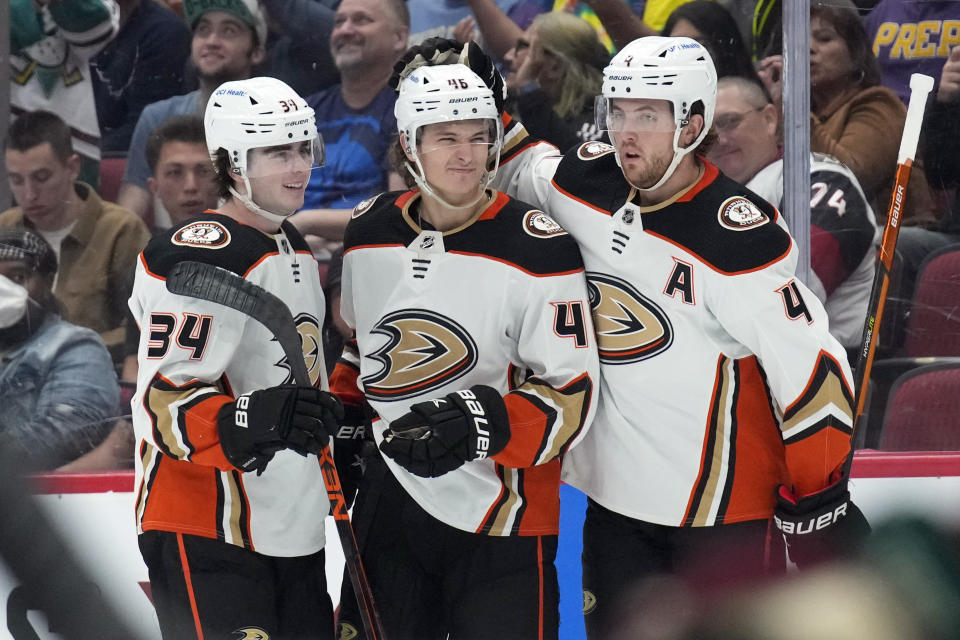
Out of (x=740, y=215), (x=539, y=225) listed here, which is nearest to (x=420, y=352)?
(x=539, y=225)

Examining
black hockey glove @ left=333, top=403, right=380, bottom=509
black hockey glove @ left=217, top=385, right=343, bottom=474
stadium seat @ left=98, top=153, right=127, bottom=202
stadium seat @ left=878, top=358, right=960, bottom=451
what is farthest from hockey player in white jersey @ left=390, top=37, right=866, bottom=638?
stadium seat @ left=98, top=153, right=127, bottom=202

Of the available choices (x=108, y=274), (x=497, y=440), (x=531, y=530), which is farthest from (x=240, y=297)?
(x=108, y=274)

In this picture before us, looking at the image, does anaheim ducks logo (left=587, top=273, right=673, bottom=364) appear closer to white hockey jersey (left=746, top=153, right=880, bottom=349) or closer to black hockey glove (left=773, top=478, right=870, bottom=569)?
black hockey glove (left=773, top=478, right=870, bottom=569)

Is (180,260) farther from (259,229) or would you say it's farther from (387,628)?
(387,628)

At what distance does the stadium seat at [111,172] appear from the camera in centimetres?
315

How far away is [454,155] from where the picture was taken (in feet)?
6.25

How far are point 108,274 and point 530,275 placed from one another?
5.46 ft

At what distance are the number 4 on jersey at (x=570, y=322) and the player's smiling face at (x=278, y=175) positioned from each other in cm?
47

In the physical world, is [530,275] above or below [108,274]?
above

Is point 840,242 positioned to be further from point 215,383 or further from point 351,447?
point 215,383

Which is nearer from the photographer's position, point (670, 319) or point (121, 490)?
point (670, 319)

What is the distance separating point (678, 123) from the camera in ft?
6.25

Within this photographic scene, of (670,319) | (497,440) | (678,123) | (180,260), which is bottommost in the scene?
(497,440)

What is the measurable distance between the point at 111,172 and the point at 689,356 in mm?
1917
